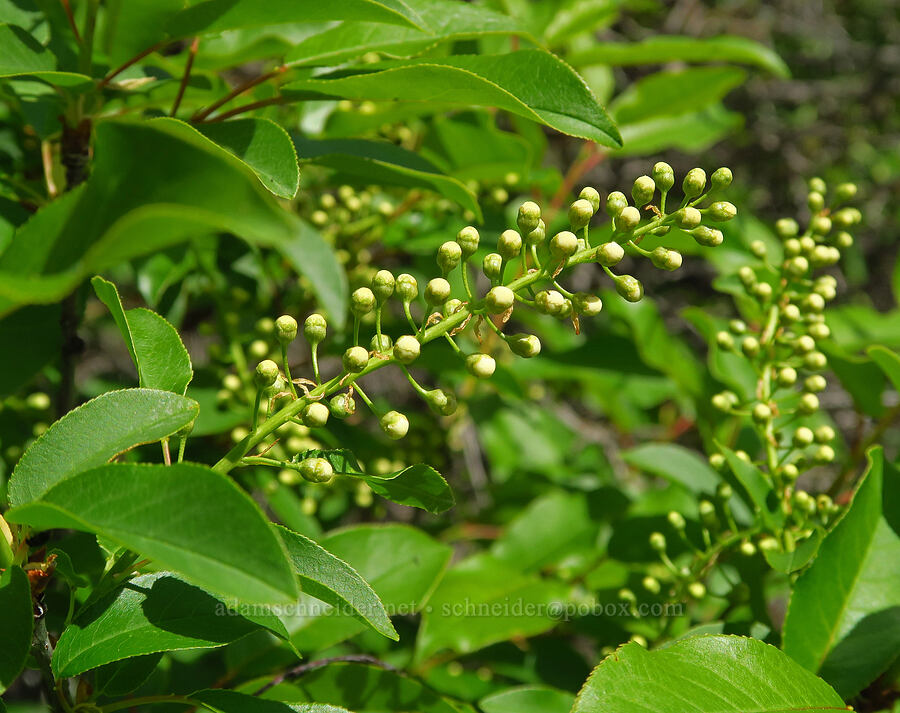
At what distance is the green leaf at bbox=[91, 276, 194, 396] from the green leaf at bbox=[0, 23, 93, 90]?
0.36 m

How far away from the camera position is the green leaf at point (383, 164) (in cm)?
146

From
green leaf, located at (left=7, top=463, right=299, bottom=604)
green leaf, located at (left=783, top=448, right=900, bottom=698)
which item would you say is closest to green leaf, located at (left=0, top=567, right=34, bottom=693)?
green leaf, located at (left=7, top=463, right=299, bottom=604)

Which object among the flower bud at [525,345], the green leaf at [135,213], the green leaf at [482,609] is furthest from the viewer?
the green leaf at [482,609]

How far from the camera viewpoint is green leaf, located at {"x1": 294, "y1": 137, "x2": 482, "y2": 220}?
1.46 m

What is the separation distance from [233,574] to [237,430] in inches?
51.1

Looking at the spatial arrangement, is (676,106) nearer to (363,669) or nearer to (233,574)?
(363,669)

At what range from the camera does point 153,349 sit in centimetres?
120

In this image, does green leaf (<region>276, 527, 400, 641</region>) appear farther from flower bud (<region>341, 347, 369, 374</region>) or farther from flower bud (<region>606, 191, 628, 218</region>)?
flower bud (<region>606, 191, 628, 218</region>)

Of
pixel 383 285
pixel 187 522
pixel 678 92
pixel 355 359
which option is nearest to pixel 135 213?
pixel 187 522

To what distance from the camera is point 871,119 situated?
6.08 metres

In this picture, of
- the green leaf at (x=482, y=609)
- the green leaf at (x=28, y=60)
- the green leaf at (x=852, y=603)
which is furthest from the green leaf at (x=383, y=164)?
the green leaf at (x=482, y=609)

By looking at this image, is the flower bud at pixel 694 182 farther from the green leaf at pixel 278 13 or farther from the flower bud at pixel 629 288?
the green leaf at pixel 278 13

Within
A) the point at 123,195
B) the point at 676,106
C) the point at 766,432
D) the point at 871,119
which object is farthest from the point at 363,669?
the point at 871,119

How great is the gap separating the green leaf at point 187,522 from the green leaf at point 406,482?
312 millimetres
